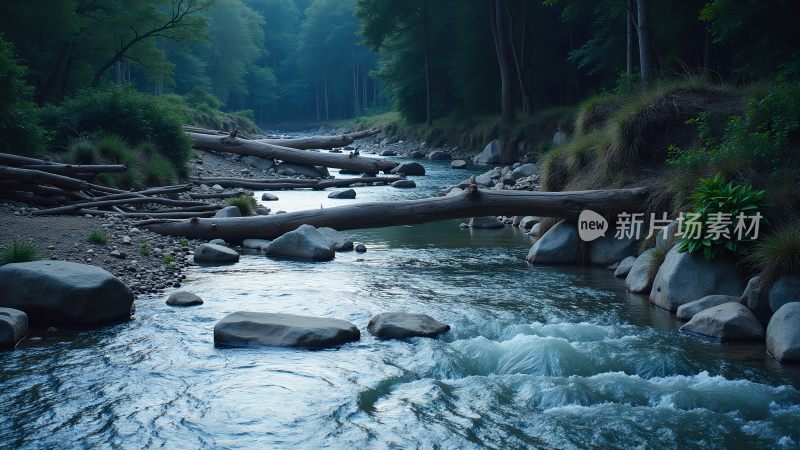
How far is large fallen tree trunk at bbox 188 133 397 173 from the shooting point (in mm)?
23047

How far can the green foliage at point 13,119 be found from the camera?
1248 centimetres

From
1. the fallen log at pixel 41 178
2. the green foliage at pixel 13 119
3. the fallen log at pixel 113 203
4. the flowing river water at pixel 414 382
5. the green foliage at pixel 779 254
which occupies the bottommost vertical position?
the flowing river water at pixel 414 382

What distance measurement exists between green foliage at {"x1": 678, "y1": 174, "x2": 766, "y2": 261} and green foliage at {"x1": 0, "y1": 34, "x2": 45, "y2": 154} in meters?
11.4

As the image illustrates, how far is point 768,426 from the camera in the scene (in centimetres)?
464

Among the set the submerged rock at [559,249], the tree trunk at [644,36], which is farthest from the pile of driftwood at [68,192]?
the tree trunk at [644,36]

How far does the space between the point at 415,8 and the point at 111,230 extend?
31.4 meters

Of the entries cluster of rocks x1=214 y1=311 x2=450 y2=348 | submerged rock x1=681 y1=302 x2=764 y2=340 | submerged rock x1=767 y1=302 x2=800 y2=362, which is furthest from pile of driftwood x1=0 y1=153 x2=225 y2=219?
submerged rock x1=767 y1=302 x2=800 y2=362

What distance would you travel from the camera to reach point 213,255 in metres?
10.1

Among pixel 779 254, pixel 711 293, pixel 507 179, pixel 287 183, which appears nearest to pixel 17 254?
pixel 711 293

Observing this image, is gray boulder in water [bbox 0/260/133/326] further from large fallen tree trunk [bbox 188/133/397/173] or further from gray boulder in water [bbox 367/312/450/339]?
large fallen tree trunk [bbox 188/133/397/173]

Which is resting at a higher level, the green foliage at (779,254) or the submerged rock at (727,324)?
the green foliage at (779,254)

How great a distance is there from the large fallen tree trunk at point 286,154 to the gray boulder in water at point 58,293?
16.4 meters

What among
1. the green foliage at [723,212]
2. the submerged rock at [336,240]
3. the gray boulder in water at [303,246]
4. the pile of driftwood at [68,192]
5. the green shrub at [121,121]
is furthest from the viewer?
the green shrub at [121,121]

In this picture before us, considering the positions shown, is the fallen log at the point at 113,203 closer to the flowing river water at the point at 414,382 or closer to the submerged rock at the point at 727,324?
the flowing river water at the point at 414,382
